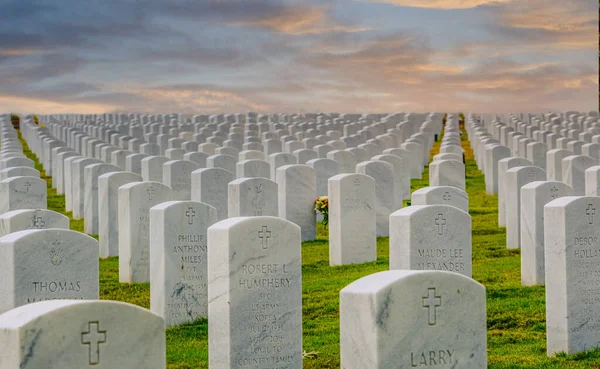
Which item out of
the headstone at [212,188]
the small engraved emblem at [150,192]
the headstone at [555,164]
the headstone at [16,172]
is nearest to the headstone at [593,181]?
the headstone at [555,164]

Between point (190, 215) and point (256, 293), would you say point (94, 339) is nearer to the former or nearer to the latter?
point (256, 293)

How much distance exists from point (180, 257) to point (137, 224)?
3064mm

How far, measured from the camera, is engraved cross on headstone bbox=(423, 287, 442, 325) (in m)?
7.46

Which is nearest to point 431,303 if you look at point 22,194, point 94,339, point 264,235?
point 94,339

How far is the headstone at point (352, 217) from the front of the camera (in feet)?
55.7

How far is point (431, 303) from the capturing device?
750 centimetres

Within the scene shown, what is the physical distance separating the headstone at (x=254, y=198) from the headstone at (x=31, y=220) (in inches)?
172

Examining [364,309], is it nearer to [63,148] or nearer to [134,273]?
[134,273]

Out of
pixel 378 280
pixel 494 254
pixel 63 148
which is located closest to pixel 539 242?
pixel 494 254

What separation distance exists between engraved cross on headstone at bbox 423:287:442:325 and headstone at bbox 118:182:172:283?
8533mm

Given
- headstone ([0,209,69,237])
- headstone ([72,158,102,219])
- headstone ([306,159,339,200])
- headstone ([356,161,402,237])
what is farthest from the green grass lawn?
headstone ([72,158,102,219])

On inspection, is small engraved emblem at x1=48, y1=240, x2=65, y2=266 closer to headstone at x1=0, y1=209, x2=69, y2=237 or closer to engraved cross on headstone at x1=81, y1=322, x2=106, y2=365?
headstone at x1=0, y1=209, x2=69, y2=237

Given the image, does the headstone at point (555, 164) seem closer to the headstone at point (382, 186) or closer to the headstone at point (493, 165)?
the headstone at point (493, 165)

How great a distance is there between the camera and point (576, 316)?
11.1 metres
